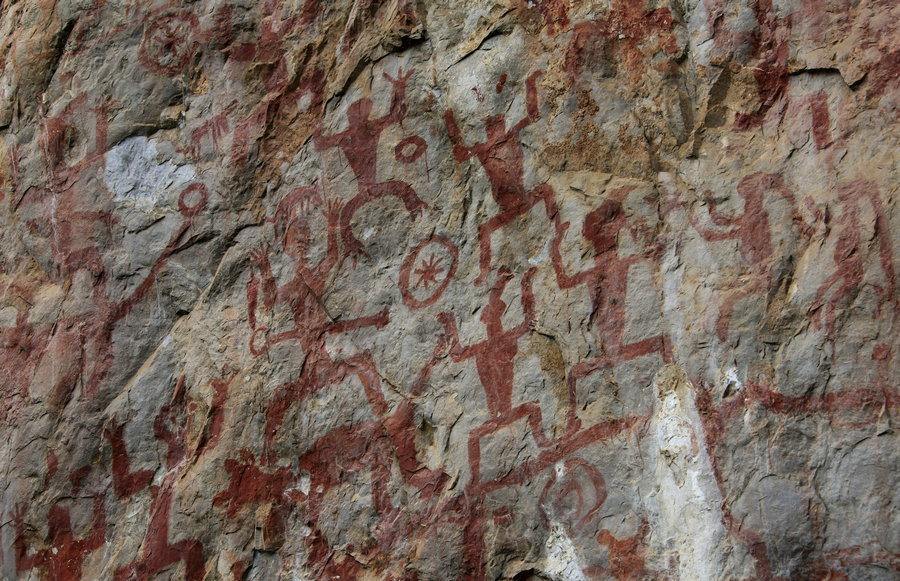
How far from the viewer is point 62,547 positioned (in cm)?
451

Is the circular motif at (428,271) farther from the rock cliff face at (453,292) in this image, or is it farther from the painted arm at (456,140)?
the painted arm at (456,140)

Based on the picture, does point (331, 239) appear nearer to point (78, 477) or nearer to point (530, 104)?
point (530, 104)

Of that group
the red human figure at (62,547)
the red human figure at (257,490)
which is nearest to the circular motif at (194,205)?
the red human figure at (257,490)

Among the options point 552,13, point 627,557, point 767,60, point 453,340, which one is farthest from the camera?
point 552,13

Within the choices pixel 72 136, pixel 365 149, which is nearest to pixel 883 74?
pixel 365 149

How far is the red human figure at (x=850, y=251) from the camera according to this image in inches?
129

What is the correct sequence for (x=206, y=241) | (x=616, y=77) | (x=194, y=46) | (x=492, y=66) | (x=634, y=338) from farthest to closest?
(x=194, y=46)
(x=206, y=241)
(x=492, y=66)
(x=616, y=77)
(x=634, y=338)

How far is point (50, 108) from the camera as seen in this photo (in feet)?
17.9

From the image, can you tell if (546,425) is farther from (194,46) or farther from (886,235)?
(194,46)

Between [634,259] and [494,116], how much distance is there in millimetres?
1081

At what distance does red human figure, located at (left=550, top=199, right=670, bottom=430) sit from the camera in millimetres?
3729

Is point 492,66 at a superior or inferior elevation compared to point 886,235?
superior

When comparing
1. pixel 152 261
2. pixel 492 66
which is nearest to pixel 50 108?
pixel 152 261

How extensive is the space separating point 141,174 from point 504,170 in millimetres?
2252
